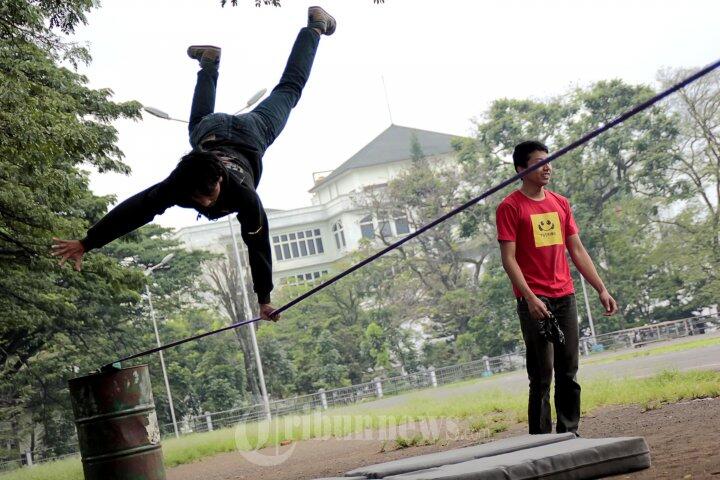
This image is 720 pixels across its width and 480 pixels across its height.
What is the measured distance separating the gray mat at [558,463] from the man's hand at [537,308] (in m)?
0.86

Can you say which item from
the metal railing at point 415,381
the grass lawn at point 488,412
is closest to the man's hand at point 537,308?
the grass lawn at point 488,412

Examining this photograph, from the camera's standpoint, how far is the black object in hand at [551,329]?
5594 millimetres

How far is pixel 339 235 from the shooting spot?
220 ft

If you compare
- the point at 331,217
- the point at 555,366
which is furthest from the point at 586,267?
the point at 331,217

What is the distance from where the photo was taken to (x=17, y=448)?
1533 inches

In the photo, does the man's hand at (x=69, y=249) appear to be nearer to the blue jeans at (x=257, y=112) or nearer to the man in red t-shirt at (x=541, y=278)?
the blue jeans at (x=257, y=112)

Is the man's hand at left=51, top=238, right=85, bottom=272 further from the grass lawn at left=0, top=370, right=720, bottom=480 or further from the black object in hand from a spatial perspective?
the grass lawn at left=0, top=370, right=720, bottom=480

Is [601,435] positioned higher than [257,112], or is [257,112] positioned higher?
[257,112]

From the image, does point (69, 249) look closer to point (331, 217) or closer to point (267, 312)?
point (267, 312)

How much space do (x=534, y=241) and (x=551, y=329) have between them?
1.65ft

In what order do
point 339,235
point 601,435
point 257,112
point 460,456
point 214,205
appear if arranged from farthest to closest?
point 339,235, point 601,435, point 257,112, point 460,456, point 214,205

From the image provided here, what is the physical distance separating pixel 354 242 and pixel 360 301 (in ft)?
51.2

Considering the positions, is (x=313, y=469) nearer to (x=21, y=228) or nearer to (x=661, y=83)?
(x=21, y=228)

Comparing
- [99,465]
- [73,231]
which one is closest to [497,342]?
[73,231]
